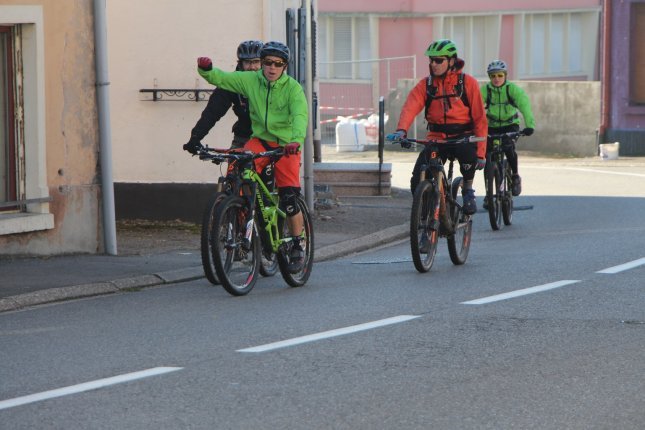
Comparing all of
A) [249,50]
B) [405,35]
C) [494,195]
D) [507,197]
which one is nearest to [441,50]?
[249,50]

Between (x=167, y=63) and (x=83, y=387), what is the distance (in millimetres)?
9495

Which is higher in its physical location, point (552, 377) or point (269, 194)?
point (269, 194)

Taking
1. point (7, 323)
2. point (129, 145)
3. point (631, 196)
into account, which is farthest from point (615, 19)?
point (7, 323)

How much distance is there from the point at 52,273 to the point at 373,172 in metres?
9.47

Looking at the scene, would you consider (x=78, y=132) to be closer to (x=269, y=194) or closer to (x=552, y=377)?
(x=269, y=194)

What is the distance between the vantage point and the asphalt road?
680cm

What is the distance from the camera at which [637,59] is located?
32781 millimetres

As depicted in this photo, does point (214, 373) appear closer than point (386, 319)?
Yes

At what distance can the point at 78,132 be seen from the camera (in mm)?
13531

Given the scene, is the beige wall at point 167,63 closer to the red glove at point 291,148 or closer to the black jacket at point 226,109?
the black jacket at point 226,109

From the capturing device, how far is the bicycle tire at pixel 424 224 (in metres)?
12.1

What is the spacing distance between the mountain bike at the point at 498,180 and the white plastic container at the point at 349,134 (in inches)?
695

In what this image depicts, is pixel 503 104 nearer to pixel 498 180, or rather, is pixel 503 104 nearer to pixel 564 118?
pixel 498 180

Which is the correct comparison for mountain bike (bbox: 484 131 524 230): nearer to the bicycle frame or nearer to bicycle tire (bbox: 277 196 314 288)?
bicycle tire (bbox: 277 196 314 288)
